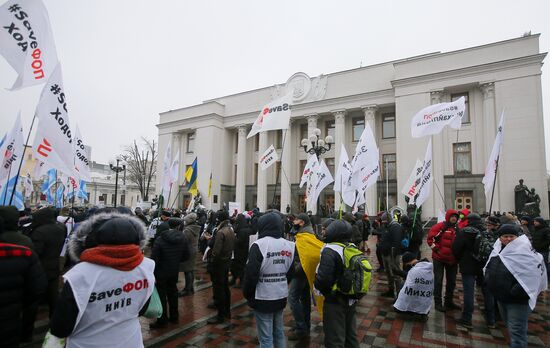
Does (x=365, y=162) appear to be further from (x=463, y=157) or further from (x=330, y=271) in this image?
(x=463, y=157)

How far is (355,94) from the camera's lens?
89.2ft

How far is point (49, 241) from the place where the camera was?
14.8ft

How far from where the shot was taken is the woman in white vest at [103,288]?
177 centimetres

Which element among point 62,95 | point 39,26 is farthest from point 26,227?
point 39,26

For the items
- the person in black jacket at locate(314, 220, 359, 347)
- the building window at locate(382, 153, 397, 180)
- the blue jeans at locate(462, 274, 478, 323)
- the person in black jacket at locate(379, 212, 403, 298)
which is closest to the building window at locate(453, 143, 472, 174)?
the building window at locate(382, 153, 397, 180)

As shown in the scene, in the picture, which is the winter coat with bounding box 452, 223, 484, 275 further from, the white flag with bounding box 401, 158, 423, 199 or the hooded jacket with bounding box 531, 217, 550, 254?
the white flag with bounding box 401, 158, 423, 199

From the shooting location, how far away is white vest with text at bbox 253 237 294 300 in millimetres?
3344

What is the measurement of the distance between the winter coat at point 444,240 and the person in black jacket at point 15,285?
5.78 meters

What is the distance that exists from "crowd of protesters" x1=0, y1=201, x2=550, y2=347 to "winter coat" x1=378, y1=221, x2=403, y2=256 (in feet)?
0.09

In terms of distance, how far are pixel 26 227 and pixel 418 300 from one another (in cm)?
721

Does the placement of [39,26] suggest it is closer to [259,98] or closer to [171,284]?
[171,284]

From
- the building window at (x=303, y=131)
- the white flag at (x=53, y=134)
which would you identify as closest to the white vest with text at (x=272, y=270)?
the white flag at (x=53, y=134)

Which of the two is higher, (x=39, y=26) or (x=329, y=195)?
(x=39, y=26)

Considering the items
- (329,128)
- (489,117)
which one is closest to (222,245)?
(489,117)
